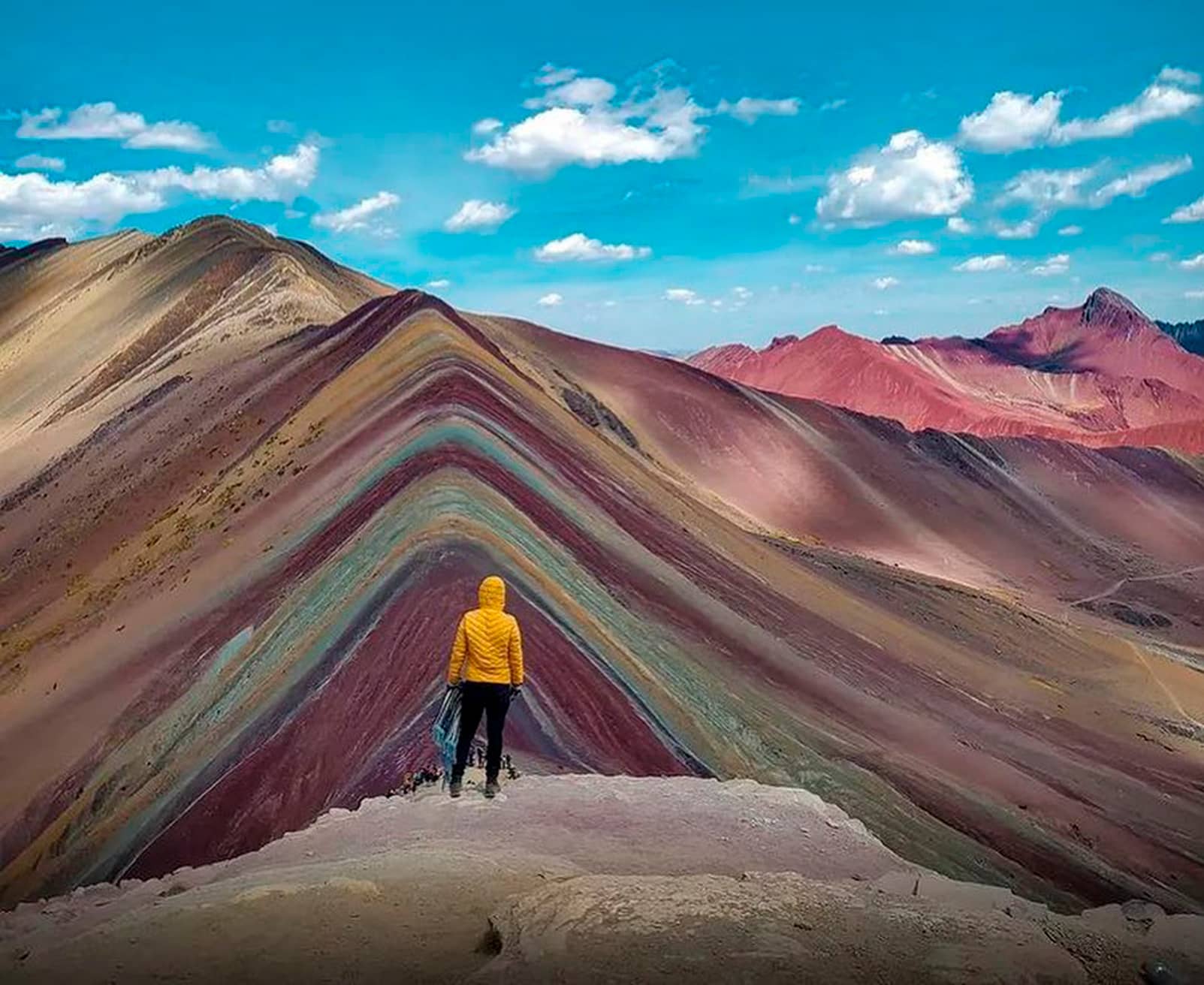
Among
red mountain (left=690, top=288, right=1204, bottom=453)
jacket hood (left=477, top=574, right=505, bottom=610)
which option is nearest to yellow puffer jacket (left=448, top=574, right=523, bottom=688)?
jacket hood (left=477, top=574, right=505, bottom=610)

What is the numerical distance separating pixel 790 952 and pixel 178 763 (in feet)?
32.9

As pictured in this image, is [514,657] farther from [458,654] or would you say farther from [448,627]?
[448,627]

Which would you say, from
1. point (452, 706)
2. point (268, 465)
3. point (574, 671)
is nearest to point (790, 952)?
point (452, 706)

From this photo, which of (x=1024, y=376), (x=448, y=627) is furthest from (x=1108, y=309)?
(x=448, y=627)

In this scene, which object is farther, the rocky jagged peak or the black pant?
the rocky jagged peak

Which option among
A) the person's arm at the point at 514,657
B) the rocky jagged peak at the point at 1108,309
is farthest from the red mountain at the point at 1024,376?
the person's arm at the point at 514,657

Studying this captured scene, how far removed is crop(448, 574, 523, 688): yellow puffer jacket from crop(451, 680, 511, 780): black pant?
71mm

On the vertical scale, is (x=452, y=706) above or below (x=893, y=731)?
above

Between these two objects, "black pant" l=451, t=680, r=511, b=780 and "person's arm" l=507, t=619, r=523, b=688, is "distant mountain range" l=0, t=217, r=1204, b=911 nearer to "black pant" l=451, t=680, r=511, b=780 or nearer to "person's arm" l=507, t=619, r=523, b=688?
"black pant" l=451, t=680, r=511, b=780

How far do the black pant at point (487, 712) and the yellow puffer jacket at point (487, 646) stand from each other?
0.07 m

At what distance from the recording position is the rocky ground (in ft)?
16.0

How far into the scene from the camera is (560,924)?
203 inches

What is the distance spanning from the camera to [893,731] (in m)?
18.2

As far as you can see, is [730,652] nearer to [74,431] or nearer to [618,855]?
[618,855]
